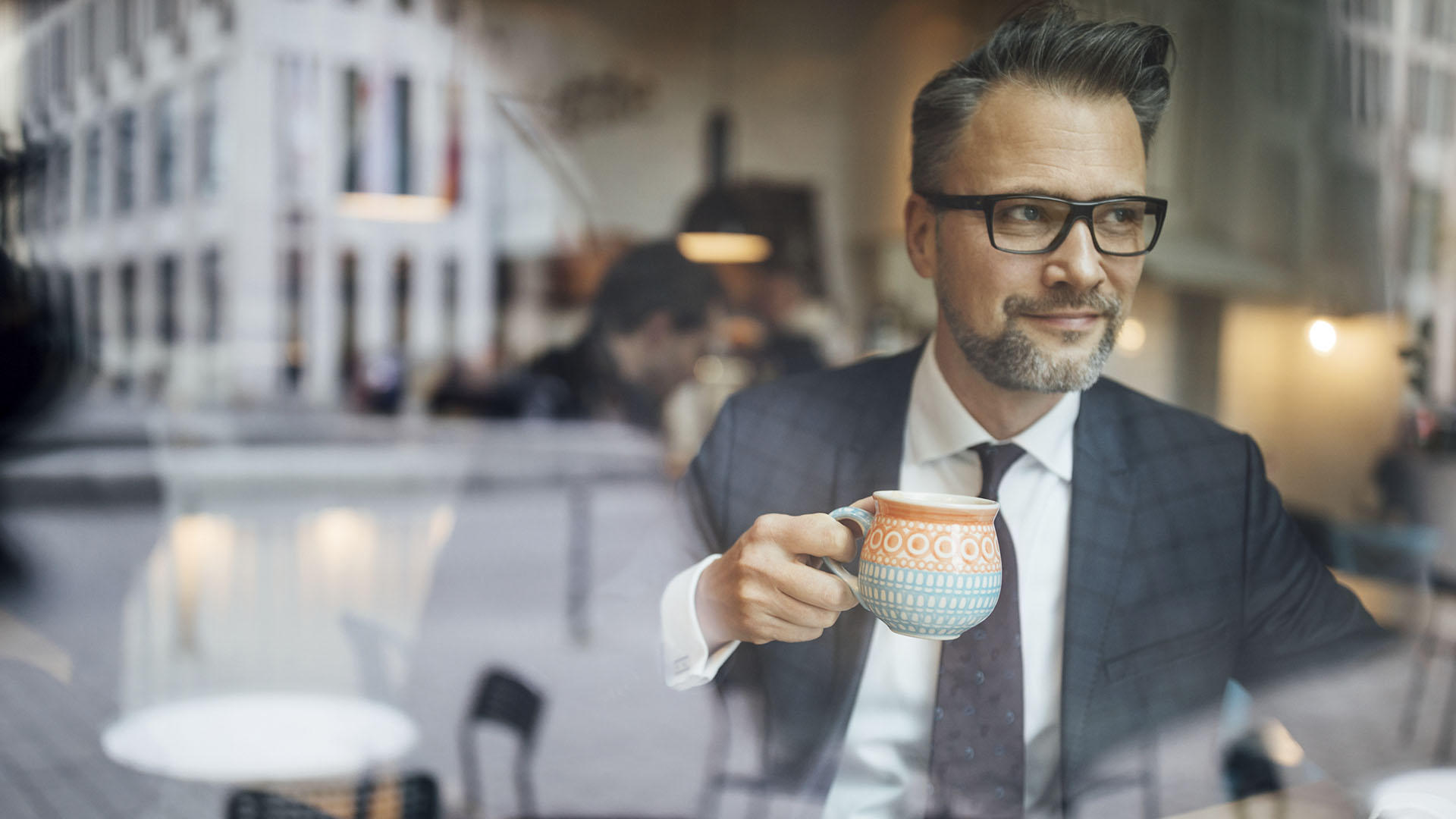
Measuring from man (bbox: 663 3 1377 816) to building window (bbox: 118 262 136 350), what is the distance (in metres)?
2.14

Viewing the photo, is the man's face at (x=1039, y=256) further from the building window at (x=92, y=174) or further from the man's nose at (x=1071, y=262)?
the building window at (x=92, y=174)

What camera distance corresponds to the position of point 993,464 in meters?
0.82

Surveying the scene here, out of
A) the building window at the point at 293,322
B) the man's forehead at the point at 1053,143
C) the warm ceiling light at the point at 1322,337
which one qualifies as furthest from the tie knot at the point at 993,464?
the building window at the point at 293,322

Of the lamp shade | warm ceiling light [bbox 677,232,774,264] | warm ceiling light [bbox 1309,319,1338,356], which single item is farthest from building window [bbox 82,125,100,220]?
warm ceiling light [bbox 677,232,774,264]

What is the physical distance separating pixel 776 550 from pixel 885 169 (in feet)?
1.56

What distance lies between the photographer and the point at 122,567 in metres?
3.91

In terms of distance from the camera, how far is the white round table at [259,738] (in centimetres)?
177

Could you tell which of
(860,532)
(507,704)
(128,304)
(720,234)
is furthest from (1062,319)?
(720,234)

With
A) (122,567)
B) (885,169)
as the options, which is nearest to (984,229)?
(885,169)

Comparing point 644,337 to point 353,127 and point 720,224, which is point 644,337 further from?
point 353,127

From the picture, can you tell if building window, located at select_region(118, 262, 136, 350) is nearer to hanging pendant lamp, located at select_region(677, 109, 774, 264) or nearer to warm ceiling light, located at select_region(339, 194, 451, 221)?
hanging pendant lamp, located at select_region(677, 109, 774, 264)

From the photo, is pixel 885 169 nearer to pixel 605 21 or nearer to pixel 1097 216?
pixel 1097 216

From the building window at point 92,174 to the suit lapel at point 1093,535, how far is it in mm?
1867

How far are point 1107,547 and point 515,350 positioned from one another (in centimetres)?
558
